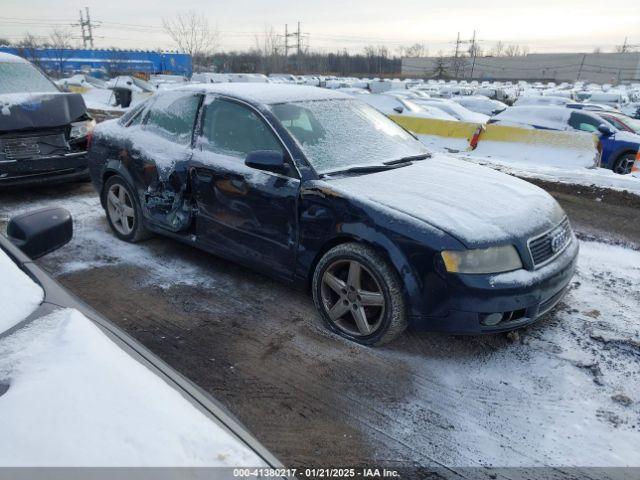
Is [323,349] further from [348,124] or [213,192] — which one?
[348,124]

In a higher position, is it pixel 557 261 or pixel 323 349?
pixel 557 261

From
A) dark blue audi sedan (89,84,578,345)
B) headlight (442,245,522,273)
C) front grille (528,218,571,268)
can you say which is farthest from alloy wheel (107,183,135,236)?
front grille (528,218,571,268)

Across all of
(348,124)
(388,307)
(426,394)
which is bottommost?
(426,394)

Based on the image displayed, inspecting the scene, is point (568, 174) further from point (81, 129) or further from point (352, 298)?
point (81, 129)

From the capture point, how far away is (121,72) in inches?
1672

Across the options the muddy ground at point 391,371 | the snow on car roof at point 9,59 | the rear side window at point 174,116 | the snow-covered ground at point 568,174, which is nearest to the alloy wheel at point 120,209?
the muddy ground at point 391,371

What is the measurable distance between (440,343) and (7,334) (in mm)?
2659

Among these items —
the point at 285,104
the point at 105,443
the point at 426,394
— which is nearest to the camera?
the point at 105,443

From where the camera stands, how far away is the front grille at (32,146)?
19.3 feet

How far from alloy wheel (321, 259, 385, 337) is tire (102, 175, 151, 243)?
95.0 inches

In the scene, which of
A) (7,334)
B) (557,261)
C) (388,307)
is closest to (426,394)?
(388,307)

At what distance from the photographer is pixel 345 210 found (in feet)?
10.7

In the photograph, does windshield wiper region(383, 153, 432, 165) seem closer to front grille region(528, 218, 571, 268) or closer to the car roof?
the car roof

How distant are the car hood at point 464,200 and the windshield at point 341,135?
0.68 feet
